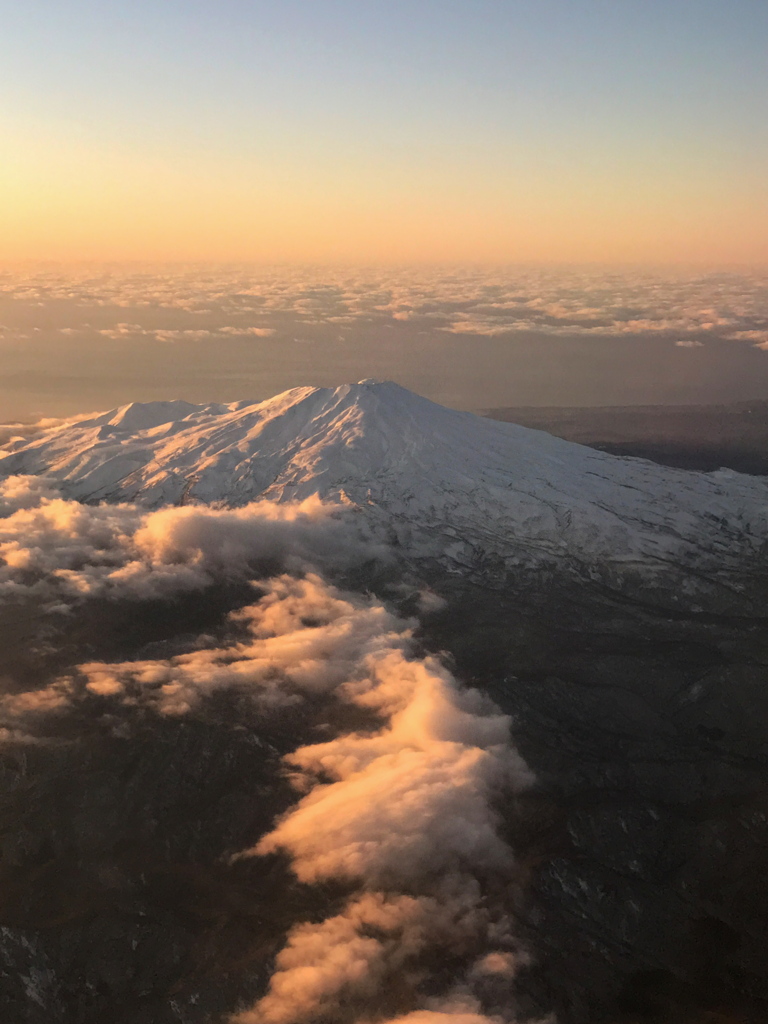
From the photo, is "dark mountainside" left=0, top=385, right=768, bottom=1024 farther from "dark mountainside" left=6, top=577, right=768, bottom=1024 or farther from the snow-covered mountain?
the snow-covered mountain

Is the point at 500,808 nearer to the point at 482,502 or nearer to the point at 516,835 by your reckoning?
the point at 516,835

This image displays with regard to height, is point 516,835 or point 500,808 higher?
point 500,808

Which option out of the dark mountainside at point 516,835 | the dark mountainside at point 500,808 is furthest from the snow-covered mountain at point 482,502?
the dark mountainside at point 516,835

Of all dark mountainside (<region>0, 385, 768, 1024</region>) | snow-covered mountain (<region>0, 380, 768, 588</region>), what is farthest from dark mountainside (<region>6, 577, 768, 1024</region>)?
snow-covered mountain (<region>0, 380, 768, 588</region>)

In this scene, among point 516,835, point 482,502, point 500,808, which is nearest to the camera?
point 516,835

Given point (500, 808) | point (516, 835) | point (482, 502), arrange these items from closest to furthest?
point (516, 835)
point (500, 808)
point (482, 502)

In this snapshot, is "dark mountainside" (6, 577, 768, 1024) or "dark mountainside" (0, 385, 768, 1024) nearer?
"dark mountainside" (6, 577, 768, 1024)

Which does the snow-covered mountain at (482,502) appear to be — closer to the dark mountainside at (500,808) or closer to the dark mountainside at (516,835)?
the dark mountainside at (500,808)

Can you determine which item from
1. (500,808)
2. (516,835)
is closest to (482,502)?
(500,808)

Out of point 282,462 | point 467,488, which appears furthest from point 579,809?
point 282,462

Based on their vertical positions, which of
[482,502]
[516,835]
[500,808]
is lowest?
[516,835]

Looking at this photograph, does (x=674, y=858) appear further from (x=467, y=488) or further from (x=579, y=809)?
(x=467, y=488)
